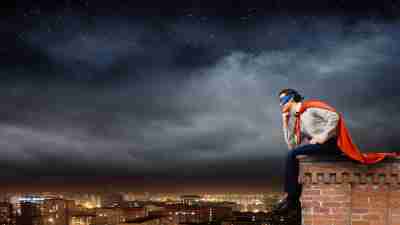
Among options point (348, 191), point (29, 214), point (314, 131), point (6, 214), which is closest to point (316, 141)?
point (314, 131)

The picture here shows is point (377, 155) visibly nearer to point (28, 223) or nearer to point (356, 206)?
point (356, 206)


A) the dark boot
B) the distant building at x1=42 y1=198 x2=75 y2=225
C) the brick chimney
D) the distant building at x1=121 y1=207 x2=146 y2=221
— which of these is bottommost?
the distant building at x1=121 y1=207 x2=146 y2=221

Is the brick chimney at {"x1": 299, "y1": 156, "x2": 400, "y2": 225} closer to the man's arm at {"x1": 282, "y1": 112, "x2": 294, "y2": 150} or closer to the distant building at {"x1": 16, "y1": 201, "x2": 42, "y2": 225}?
the man's arm at {"x1": 282, "y1": 112, "x2": 294, "y2": 150}

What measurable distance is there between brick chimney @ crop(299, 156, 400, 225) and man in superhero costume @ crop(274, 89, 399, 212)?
181mm

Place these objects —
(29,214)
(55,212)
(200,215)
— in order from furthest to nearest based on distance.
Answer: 1. (200,215)
2. (55,212)
3. (29,214)

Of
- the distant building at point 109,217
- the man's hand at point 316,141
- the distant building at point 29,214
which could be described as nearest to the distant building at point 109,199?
the distant building at point 109,217

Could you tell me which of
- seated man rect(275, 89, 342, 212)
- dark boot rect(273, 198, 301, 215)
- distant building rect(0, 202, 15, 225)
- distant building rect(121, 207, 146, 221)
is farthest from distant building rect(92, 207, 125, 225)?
seated man rect(275, 89, 342, 212)

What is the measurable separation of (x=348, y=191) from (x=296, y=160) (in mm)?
869

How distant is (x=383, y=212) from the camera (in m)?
5.67

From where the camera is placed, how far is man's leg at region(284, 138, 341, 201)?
5762 mm

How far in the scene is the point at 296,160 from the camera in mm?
6094

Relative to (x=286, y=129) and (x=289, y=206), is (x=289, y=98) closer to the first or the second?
(x=286, y=129)

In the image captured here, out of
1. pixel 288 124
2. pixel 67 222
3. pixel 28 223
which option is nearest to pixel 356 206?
pixel 288 124

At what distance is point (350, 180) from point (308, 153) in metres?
0.72
